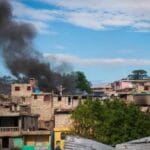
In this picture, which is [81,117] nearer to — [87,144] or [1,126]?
[1,126]

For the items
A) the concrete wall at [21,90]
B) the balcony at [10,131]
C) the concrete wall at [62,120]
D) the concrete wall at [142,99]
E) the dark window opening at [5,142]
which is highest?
the concrete wall at [21,90]

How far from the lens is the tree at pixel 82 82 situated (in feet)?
289

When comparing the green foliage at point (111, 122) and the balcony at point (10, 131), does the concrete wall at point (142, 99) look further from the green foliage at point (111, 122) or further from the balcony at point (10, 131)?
the balcony at point (10, 131)

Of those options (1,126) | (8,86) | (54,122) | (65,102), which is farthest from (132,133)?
(8,86)

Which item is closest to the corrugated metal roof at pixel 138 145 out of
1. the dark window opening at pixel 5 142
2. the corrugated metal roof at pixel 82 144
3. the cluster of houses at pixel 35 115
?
the corrugated metal roof at pixel 82 144

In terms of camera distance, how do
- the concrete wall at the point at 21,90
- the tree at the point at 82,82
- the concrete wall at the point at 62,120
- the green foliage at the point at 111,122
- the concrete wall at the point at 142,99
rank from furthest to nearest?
1. the tree at the point at 82,82
2. the concrete wall at the point at 21,90
3. the concrete wall at the point at 142,99
4. the concrete wall at the point at 62,120
5. the green foliage at the point at 111,122

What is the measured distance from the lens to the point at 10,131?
43.8 meters

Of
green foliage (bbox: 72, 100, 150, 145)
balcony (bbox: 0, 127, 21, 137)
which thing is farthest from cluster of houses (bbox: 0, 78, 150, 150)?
green foliage (bbox: 72, 100, 150, 145)

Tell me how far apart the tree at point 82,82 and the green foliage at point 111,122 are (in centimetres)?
4560

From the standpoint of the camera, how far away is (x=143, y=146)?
14750 mm

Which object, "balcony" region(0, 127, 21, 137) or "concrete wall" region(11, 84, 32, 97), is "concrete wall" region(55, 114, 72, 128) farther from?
"concrete wall" region(11, 84, 32, 97)

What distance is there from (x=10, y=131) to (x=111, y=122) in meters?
10.1

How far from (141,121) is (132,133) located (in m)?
1.40

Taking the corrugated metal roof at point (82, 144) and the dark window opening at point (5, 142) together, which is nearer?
the corrugated metal roof at point (82, 144)
